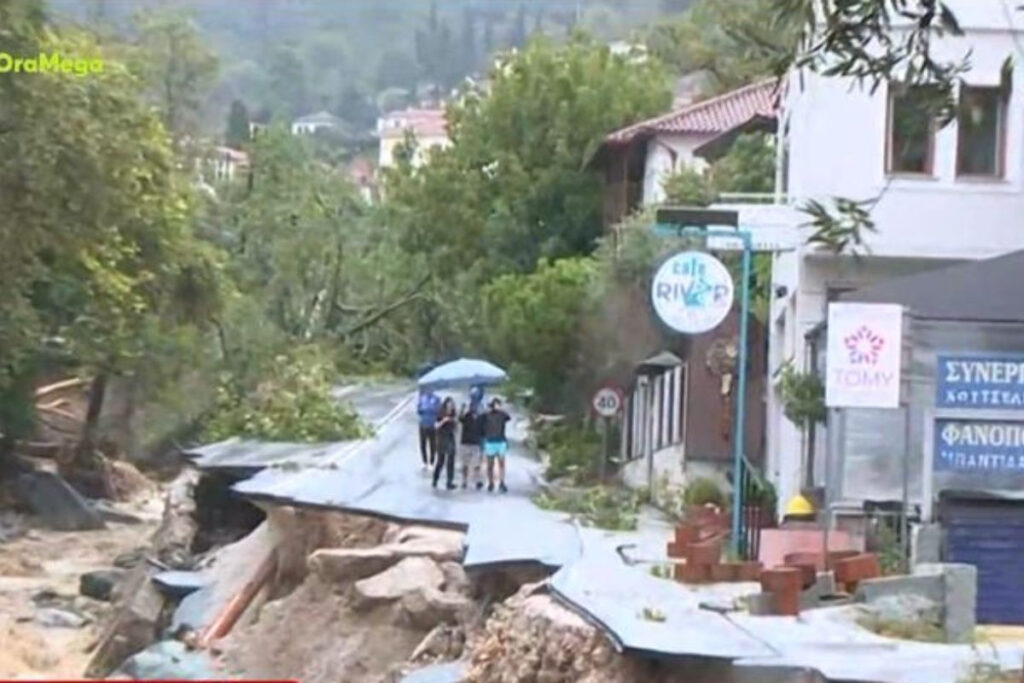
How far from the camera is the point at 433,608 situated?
26984 millimetres

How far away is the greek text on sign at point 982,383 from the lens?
70.2 feet

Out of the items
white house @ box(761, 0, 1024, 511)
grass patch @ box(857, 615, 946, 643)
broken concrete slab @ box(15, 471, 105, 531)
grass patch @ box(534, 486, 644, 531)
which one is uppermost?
white house @ box(761, 0, 1024, 511)

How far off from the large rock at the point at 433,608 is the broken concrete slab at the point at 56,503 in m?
28.4

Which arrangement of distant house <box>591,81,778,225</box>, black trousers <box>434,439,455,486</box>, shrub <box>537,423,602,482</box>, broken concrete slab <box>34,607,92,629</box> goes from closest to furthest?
black trousers <box>434,439,455,486</box>, broken concrete slab <box>34,607,92,629</box>, shrub <box>537,423,602,482</box>, distant house <box>591,81,778,225</box>

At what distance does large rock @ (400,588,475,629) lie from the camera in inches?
1050

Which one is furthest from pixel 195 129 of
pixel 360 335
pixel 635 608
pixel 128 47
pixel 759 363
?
pixel 635 608

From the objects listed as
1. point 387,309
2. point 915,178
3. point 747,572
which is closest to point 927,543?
point 747,572

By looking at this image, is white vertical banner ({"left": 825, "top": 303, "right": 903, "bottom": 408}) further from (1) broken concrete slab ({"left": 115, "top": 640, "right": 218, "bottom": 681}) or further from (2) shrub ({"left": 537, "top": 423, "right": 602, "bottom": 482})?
(2) shrub ({"left": 537, "top": 423, "right": 602, "bottom": 482})

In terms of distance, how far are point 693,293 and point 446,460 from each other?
974 cm

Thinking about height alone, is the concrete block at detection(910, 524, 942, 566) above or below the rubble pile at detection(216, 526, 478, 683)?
above

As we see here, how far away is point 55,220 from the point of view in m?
38.2

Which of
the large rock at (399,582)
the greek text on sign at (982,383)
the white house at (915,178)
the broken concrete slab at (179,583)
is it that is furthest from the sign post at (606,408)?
the greek text on sign at (982,383)

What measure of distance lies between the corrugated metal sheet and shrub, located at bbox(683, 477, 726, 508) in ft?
36.5

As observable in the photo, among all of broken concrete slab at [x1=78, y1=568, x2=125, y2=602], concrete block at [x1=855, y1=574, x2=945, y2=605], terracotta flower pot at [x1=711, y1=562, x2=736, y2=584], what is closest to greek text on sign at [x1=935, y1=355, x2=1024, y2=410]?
concrete block at [x1=855, y1=574, x2=945, y2=605]
